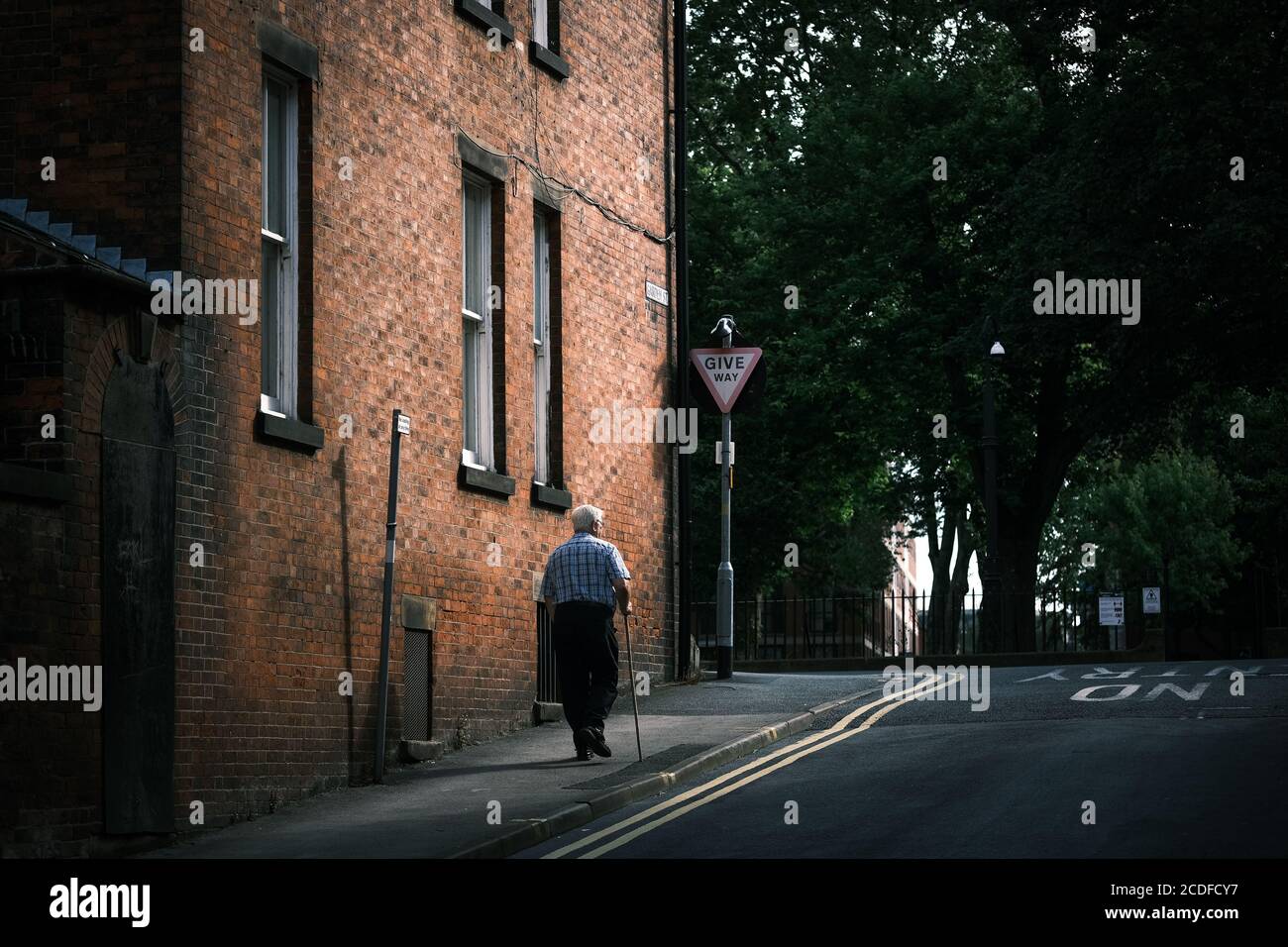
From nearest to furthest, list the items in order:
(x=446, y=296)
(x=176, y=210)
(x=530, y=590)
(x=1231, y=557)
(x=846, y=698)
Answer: (x=176, y=210) → (x=446, y=296) → (x=530, y=590) → (x=846, y=698) → (x=1231, y=557)

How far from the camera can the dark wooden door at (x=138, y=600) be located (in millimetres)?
11562

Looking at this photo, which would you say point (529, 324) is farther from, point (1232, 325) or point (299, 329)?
point (1232, 325)

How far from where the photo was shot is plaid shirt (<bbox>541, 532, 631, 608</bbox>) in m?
15.1

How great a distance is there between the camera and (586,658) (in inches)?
594

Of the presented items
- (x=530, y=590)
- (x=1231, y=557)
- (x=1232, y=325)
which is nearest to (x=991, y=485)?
(x=1232, y=325)

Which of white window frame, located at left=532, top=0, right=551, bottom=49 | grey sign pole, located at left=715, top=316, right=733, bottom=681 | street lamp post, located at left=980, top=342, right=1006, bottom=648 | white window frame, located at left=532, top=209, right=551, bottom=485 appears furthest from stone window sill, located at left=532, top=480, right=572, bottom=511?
street lamp post, located at left=980, top=342, right=1006, bottom=648

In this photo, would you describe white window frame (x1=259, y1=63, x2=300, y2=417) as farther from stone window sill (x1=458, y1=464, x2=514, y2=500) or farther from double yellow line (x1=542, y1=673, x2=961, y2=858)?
double yellow line (x1=542, y1=673, x2=961, y2=858)

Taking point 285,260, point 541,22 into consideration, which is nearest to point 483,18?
point 541,22

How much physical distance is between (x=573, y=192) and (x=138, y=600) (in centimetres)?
880

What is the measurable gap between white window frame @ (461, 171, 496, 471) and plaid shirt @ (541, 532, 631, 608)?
2435 millimetres

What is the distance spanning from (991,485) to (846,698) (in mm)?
16302

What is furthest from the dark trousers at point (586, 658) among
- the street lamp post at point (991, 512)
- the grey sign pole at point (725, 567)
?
the street lamp post at point (991, 512)
